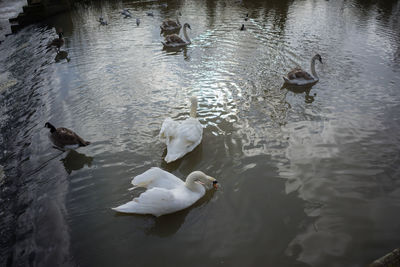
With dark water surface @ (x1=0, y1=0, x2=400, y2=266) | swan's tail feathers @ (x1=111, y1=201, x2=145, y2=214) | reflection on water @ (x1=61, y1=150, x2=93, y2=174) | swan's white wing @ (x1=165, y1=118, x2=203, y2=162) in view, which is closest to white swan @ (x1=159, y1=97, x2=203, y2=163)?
swan's white wing @ (x1=165, y1=118, x2=203, y2=162)

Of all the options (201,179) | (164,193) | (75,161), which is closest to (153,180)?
(164,193)

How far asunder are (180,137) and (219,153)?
974mm

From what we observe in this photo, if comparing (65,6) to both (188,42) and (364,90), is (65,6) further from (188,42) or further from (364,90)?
(364,90)

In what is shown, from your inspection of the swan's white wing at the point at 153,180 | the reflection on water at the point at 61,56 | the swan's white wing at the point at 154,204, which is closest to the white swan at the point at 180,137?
the swan's white wing at the point at 153,180

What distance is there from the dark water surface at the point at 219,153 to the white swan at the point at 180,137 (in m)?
0.29

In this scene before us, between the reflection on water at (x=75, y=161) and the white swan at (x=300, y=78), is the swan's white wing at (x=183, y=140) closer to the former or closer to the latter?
the reflection on water at (x=75, y=161)

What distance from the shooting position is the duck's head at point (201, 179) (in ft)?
16.8

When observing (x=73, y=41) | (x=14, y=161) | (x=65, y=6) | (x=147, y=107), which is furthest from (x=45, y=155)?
(x=65, y=6)

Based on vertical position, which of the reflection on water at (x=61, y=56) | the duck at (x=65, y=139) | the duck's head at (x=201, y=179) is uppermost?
the reflection on water at (x=61, y=56)

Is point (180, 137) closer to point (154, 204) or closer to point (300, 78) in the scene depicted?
point (154, 204)

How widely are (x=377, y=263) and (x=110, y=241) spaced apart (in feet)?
12.4

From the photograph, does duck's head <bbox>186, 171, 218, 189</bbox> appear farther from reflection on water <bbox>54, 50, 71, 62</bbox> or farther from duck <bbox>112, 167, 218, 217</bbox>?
reflection on water <bbox>54, 50, 71, 62</bbox>

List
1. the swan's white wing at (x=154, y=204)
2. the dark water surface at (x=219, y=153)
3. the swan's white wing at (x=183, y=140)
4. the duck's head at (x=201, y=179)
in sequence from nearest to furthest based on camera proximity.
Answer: the dark water surface at (x=219, y=153)
the swan's white wing at (x=154, y=204)
the duck's head at (x=201, y=179)
the swan's white wing at (x=183, y=140)

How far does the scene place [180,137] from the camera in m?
6.29
